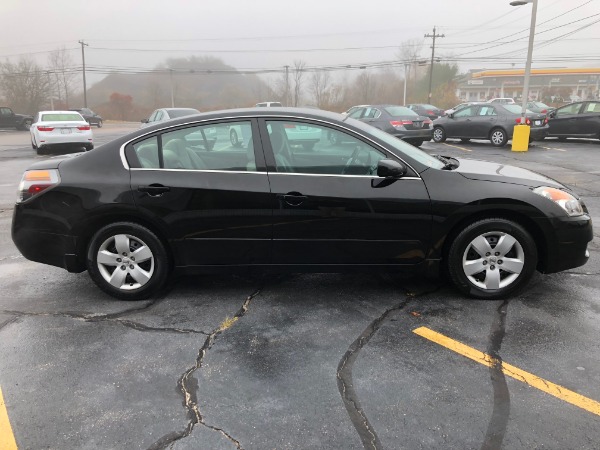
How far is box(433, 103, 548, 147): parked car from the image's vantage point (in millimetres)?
15984

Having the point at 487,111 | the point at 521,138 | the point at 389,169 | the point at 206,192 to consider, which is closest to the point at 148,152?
the point at 206,192

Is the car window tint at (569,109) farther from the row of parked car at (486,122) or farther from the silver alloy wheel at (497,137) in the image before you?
the silver alloy wheel at (497,137)

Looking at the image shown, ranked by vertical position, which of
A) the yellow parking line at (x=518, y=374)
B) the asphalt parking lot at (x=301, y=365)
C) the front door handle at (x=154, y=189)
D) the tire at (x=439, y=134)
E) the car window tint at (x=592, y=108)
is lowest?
the asphalt parking lot at (x=301, y=365)

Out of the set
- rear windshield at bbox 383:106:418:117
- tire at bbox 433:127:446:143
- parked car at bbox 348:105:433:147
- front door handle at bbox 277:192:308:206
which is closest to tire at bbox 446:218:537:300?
front door handle at bbox 277:192:308:206

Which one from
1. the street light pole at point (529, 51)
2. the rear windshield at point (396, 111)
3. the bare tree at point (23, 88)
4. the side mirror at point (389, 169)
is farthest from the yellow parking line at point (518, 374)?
the bare tree at point (23, 88)

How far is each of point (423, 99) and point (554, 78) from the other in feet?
132

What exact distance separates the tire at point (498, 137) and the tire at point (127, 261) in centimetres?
1504

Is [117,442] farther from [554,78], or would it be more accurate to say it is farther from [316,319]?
[554,78]

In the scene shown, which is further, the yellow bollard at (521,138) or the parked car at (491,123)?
the parked car at (491,123)

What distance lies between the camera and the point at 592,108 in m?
16.3

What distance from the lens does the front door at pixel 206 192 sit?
362 centimetres

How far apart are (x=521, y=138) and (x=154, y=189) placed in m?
13.9

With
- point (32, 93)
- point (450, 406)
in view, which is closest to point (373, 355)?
point (450, 406)

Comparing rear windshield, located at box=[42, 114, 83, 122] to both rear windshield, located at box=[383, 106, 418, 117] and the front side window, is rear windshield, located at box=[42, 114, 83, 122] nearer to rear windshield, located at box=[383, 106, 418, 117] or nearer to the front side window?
rear windshield, located at box=[383, 106, 418, 117]
